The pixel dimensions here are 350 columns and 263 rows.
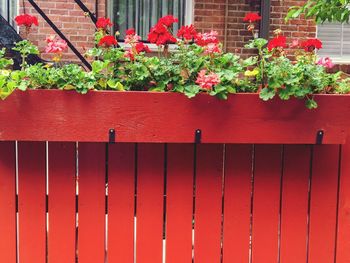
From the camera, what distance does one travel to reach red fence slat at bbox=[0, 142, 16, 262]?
2520 mm

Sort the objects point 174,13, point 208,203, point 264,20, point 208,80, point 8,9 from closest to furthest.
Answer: point 208,80
point 208,203
point 264,20
point 8,9
point 174,13

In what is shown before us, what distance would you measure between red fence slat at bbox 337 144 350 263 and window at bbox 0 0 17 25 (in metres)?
5.36

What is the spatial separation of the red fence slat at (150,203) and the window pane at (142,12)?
5008mm

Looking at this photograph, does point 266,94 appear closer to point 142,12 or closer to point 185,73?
point 185,73

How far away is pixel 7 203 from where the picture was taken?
2539mm

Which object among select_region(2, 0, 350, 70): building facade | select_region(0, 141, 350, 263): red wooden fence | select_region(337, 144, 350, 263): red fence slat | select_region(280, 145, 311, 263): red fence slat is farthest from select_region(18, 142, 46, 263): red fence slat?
select_region(2, 0, 350, 70): building facade

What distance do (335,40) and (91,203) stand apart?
6149mm

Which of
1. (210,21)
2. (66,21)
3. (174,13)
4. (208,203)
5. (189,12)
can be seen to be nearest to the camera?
(208,203)

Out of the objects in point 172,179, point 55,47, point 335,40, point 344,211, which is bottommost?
point 344,211

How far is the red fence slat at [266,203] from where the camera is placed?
2613mm

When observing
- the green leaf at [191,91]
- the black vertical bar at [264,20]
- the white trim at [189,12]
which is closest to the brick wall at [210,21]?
the white trim at [189,12]

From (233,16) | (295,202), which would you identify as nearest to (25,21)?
(295,202)

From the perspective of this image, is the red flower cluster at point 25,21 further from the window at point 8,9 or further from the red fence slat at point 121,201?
the window at point 8,9

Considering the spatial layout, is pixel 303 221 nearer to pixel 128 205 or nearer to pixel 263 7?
pixel 128 205
